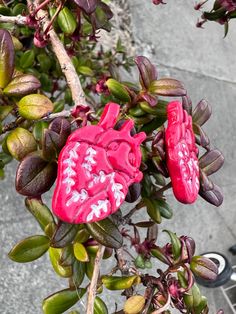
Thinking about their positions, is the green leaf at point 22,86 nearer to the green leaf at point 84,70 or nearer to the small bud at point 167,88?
the small bud at point 167,88

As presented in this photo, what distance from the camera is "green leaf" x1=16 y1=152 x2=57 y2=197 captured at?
0.66 m

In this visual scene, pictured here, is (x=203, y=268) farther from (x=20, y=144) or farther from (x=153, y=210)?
(x=20, y=144)

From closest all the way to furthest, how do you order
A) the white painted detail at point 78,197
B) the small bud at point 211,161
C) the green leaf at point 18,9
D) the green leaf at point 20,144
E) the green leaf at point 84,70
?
the white painted detail at point 78,197 → the green leaf at point 20,144 → the small bud at point 211,161 → the green leaf at point 18,9 → the green leaf at point 84,70

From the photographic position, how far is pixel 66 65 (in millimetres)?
878

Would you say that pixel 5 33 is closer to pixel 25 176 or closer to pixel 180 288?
pixel 25 176

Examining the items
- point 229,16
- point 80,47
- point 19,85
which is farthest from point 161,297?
point 80,47

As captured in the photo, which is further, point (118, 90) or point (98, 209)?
point (118, 90)

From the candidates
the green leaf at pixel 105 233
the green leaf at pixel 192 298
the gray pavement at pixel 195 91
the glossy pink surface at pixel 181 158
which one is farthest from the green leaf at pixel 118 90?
the gray pavement at pixel 195 91

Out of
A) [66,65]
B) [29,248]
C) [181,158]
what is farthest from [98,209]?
[66,65]

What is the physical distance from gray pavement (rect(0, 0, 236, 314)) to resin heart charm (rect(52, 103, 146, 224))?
0.98 metres

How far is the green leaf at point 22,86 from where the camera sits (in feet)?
2.49

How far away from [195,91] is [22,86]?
1.72 meters

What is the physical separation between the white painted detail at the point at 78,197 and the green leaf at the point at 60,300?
0.28 metres

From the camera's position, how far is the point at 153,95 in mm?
824
